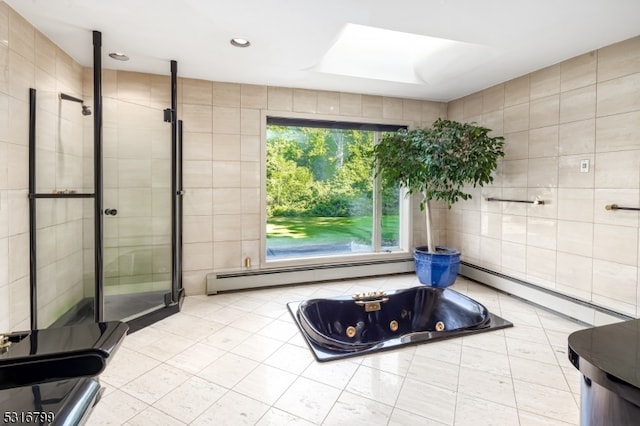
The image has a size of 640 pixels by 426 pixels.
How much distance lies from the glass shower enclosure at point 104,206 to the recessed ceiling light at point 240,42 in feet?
2.35

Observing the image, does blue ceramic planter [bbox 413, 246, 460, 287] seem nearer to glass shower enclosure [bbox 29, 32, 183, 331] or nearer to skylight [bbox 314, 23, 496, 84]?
skylight [bbox 314, 23, 496, 84]

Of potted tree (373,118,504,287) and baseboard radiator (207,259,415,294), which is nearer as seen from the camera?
potted tree (373,118,504,287)

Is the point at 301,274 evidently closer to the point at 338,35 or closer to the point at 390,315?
the point at 390,315

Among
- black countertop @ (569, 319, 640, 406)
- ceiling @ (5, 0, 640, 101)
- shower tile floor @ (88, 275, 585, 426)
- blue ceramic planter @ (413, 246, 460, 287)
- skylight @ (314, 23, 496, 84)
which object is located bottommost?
shower tile floor @ (88, 275, 585, 426)

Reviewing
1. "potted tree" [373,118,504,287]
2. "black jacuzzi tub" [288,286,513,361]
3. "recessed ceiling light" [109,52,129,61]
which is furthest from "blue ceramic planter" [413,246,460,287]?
"recessed ceiling light" [109,52,129,61]

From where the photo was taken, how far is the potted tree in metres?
3.22

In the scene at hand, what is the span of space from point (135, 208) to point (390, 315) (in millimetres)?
2479

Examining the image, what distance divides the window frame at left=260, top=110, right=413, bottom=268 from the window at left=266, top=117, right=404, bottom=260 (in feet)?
0.06

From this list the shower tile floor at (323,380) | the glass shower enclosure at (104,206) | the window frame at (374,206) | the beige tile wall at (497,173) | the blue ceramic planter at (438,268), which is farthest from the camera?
the window frame at (374,206)

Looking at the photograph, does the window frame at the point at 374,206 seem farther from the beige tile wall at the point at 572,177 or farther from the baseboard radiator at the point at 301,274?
A: the beige tile wall at the point at 572,177

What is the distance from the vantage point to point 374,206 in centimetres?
418

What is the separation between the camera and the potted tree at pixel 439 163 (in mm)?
3225

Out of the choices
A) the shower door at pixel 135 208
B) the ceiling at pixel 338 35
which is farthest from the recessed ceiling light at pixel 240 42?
the shower door at pixel 135 208

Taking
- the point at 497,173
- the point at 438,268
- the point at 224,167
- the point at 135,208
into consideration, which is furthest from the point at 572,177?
the point at 135,208
